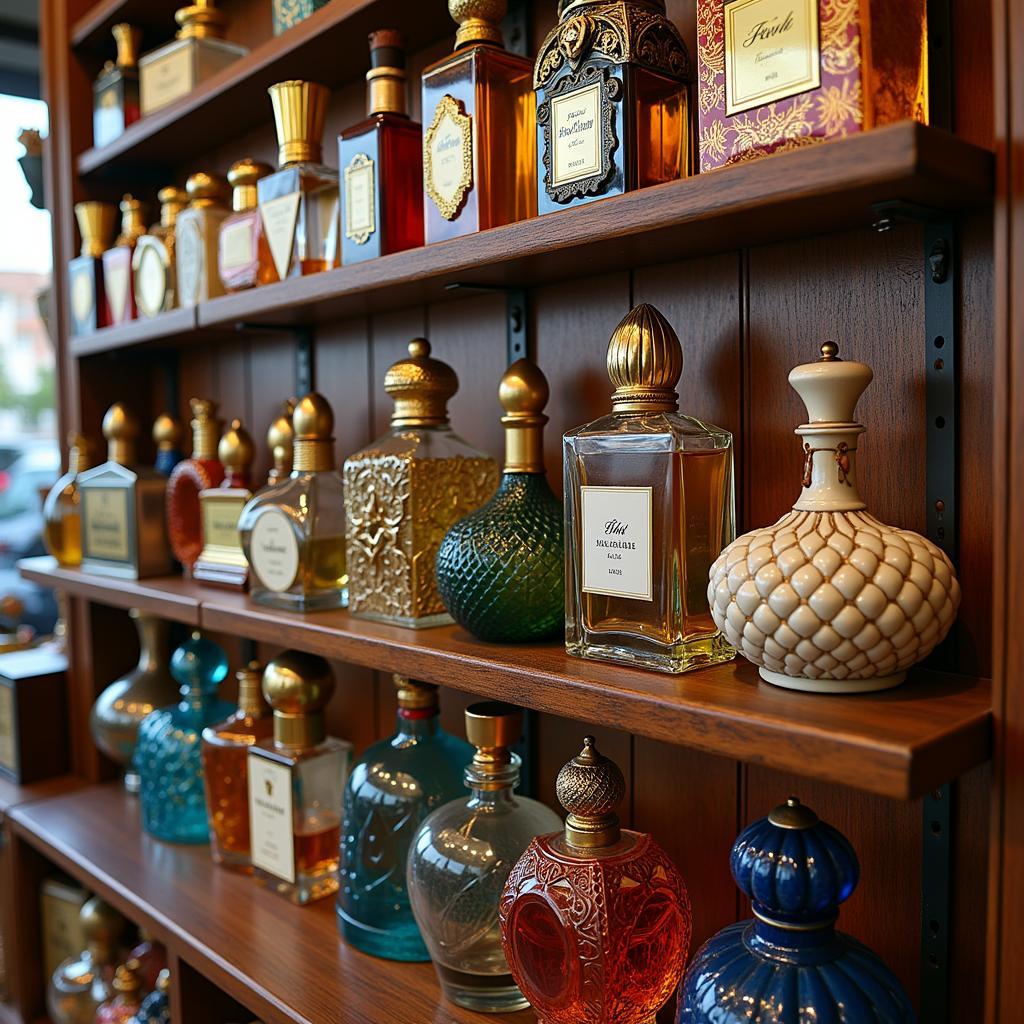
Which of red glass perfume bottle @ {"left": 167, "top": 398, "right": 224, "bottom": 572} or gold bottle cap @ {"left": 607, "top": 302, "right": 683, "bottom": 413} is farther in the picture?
red glass perfume bottle @ {"left": 167, "top": 398, "right": 224, "bottom": 572}

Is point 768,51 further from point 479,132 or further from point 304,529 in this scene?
point 304,529

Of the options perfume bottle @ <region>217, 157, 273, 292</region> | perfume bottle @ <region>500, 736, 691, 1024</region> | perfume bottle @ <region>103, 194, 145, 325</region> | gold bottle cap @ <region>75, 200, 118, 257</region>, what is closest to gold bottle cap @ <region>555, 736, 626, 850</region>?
perfume bottle @ <region>500, 736, 691, 1024</region>

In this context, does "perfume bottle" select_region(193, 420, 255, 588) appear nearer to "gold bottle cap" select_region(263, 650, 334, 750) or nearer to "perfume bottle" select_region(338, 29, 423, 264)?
"gold bottle cap" select_region(263, 650, 334, 750)

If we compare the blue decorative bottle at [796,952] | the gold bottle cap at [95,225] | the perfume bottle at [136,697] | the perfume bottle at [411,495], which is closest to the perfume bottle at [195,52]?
the gold bottle cap at [95,225]

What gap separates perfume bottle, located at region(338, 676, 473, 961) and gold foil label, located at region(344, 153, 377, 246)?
47cm

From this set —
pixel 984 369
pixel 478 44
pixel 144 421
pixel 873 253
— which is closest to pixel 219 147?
pixel 144 421

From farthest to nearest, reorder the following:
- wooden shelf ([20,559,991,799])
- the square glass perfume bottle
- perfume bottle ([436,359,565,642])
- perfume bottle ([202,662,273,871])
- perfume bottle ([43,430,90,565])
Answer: perfume bottle ([43,430,90,565]) → perfume bottle ([202,662,273,871]) → the square glass perfume bottle → perfume bottle ([436,359,565,642]) → wooden shelf ([20,559,991,799])

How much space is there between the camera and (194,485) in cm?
149

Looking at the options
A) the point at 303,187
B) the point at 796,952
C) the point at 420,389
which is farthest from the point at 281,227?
the point at 796,952

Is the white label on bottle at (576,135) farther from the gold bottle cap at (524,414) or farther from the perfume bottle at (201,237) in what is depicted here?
the perfume bottle at (201,237)

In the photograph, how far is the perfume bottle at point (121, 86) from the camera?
1.61m

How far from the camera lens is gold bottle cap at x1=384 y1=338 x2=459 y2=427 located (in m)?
1.06

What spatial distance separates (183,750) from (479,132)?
981mm

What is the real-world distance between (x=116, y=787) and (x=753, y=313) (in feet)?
4.62
